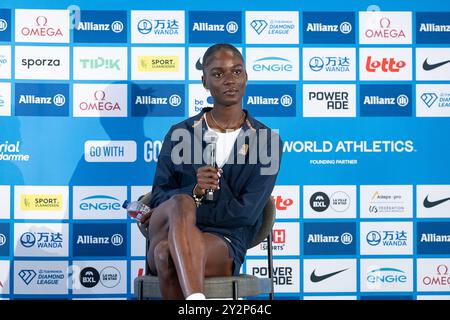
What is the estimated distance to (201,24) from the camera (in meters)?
5.09

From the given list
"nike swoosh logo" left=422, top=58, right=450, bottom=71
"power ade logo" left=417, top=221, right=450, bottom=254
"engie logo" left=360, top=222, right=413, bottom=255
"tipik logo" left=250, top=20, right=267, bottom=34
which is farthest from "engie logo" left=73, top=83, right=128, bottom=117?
"power ade logo" left=417, top=221, right=450, bottom=254

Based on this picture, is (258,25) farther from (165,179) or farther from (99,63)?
(165,179)

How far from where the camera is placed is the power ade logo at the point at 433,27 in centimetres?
514

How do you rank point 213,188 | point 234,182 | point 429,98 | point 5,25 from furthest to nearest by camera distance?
point 429,98 < point 5,25 < point 234,182 < point 213,188

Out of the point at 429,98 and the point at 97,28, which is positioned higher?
the point at 97,28

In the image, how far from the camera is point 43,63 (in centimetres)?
505

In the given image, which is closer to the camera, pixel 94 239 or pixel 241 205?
pixel 241 205

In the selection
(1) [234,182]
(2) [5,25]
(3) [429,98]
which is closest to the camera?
(1) [234,182]

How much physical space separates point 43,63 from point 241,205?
76.8 inches

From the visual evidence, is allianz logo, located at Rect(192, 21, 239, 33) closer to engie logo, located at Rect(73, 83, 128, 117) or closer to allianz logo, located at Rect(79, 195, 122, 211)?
engie logo, located at Rect(73, 83, 128, 117)

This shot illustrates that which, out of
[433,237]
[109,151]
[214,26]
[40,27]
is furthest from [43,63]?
[433,237]

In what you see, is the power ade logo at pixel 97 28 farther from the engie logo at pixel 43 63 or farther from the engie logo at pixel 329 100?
the engie logo at pixel 329 100

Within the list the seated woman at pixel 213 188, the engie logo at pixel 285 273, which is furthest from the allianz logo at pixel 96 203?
the seated woman at pixel 213 188

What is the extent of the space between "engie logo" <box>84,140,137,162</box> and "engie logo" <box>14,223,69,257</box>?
18.8 inches
